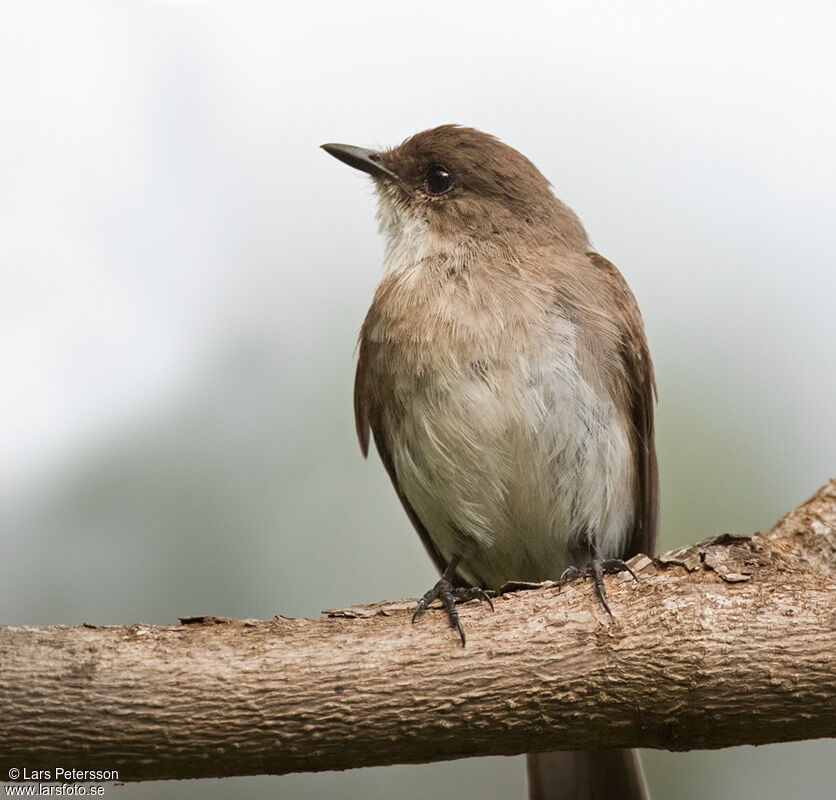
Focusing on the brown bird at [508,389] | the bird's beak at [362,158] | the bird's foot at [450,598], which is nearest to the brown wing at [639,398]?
the brown bird at [508,389]

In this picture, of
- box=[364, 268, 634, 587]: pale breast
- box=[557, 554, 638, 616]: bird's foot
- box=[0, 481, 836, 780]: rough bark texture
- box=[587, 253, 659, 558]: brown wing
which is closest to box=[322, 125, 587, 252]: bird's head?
box=[587, 253, 659, 558]: brown wing

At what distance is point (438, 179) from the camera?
204 inches

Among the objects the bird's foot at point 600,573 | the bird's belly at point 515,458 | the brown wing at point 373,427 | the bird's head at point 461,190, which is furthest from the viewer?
the bird's head at point 461,190

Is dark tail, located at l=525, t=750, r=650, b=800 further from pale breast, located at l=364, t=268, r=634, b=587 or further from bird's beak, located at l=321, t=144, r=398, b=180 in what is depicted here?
bird's beak, located at l=321, t=144, r=398, b=180

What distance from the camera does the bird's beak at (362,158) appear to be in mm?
5277

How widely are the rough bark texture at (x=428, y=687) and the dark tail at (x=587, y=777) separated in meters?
1.36

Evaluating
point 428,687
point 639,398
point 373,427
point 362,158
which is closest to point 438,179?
point 362,158

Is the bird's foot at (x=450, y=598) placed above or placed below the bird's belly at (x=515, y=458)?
below

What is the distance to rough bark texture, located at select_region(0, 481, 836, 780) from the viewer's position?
319cm

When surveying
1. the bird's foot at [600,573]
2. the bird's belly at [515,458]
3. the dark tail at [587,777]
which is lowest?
the dark tail at [587,777]

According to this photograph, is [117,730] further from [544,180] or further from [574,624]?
[544,180]

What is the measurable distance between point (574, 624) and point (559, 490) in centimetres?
111

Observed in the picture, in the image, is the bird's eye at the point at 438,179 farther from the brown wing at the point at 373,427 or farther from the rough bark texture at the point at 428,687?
the rough bark texture at the point at 428,687

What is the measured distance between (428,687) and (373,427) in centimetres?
190
